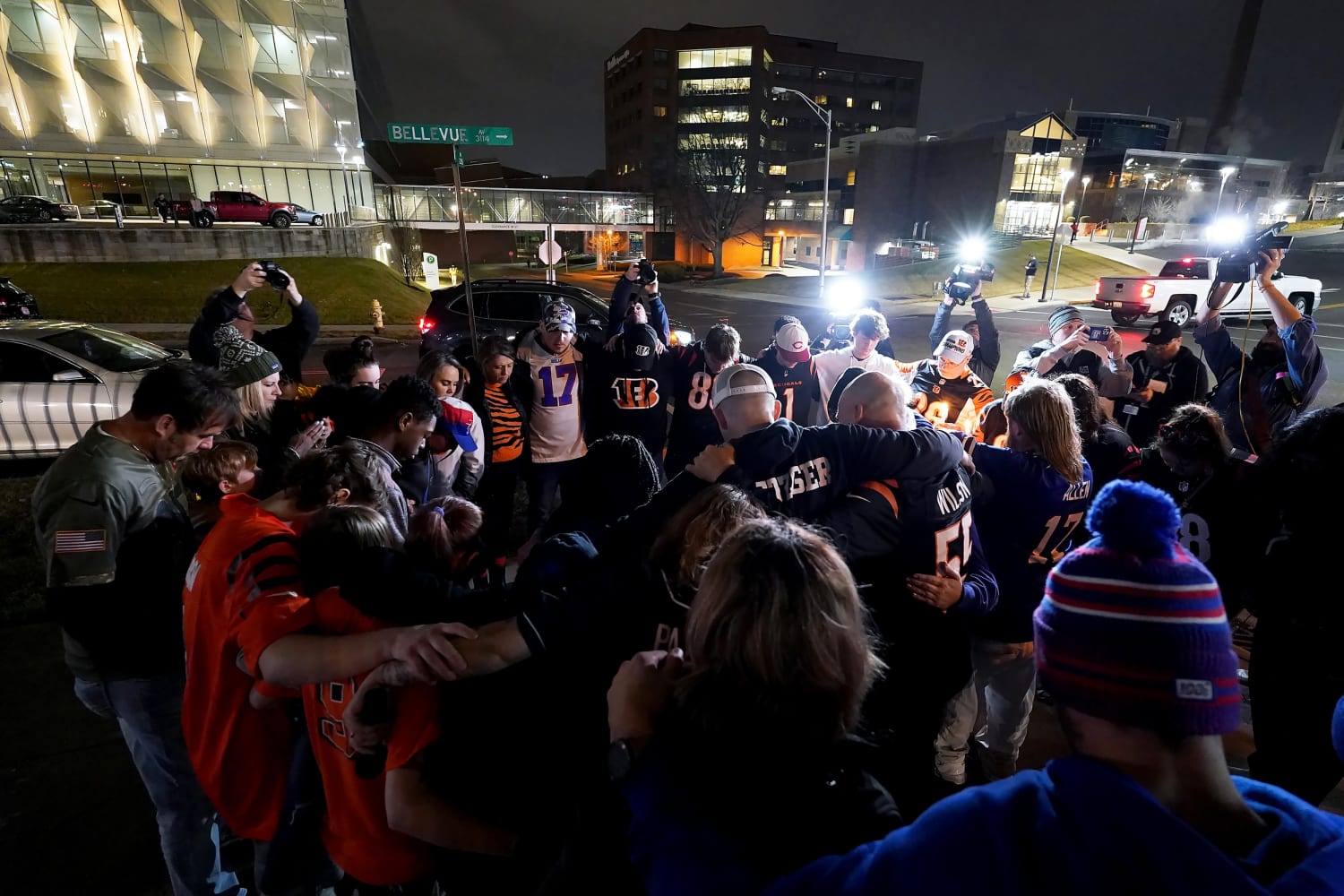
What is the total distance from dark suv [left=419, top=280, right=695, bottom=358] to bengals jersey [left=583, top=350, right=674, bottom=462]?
6350mm

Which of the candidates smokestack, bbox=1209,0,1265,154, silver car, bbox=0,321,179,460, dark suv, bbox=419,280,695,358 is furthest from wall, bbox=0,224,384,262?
smokestack, bbox=1209,0,1265,154

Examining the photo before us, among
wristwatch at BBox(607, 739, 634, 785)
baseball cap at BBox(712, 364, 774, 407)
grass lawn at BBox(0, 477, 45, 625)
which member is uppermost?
baseball cap at BBox(712, 364, 774, 407)

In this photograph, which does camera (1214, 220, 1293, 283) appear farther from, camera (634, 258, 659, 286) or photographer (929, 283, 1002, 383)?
camera (634, 258, 659, 286)

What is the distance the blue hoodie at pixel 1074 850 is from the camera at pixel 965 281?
21.3 feet

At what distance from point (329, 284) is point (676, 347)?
74.5 feet

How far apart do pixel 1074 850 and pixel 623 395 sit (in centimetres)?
474

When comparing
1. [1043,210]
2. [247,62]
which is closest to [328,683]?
[247,62]

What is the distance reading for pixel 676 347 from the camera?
582cm

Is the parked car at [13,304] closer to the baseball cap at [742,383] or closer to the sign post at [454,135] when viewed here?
the sign post at [454,135]

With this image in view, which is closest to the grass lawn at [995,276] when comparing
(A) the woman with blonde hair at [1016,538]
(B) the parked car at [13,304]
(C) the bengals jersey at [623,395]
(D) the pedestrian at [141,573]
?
(C) the bengals jersey at [623,395]

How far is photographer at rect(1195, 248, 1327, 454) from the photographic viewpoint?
14.7 feet

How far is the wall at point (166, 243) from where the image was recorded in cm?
2261

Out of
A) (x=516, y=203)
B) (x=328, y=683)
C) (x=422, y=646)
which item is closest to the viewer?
(x=422, y=646)

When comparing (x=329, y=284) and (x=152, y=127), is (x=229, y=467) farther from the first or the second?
(x=152, y=127)
